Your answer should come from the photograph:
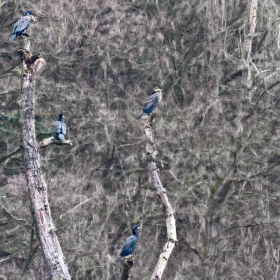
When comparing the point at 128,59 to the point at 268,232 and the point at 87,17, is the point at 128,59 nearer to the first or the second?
the point at 87,17

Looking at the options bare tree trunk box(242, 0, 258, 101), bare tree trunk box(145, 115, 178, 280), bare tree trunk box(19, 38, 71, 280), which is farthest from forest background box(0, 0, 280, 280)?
bare tree trunk box(145, 115, 178, 280)

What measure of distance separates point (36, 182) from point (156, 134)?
19.5ft

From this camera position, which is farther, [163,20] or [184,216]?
[163,20]

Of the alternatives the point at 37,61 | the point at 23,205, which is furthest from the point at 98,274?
the point at 37,61

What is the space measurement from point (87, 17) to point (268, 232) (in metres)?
7.04

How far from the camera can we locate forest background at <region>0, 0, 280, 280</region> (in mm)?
15906

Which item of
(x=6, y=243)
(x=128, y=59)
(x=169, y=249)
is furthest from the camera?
(x=128, y=59)

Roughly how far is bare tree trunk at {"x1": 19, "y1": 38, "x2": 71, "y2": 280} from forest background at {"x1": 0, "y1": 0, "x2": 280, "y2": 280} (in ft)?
13.7

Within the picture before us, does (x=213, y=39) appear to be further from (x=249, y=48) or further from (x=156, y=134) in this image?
(x=156, y=134)

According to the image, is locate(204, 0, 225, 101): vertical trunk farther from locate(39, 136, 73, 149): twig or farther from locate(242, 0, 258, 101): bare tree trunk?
locate(39, 136, 73, 149): twig

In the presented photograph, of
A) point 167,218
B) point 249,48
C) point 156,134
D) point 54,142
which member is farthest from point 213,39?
point 167,218

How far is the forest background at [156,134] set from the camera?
52.2 feet

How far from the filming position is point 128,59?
1914 cm

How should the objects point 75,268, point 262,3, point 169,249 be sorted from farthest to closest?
point 262,3
point 75,268
point 169,249
